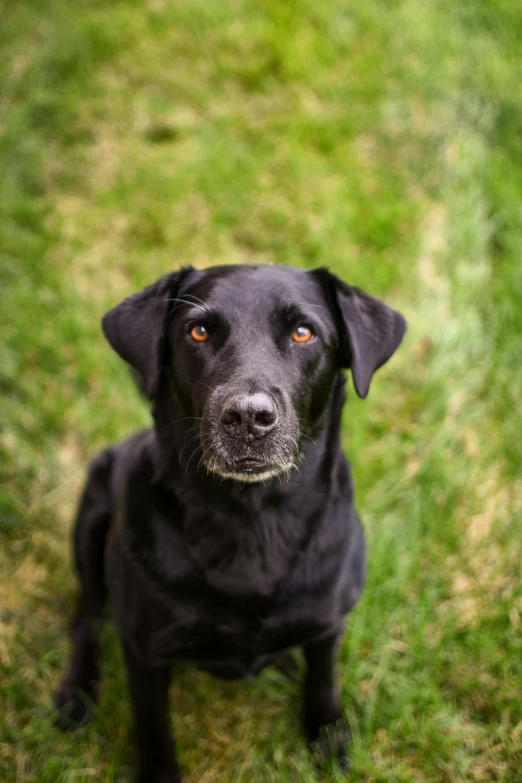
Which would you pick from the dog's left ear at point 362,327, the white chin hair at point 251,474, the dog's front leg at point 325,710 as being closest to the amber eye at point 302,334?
the dog's left ear at point 362,327

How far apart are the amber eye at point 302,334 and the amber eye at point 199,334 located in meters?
0.28

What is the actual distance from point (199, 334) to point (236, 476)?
456 mm

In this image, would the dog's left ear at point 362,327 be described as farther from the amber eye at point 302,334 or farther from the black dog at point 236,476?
the amber eye at point 302,334

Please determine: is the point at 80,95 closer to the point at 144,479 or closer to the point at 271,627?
the point at 144,479

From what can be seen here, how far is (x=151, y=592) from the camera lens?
2.17 meters

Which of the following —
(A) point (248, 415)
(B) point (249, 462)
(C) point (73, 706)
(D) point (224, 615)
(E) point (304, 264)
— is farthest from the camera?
(E) point (304, 264)

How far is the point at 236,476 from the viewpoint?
2.05 metres

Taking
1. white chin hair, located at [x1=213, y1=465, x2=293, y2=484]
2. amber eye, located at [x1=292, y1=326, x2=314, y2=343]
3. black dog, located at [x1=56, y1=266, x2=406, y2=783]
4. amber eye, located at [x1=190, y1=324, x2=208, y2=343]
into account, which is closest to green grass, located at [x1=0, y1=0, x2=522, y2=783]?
black dog, located at [x1=56, y1=266, x2=406, y2=783]

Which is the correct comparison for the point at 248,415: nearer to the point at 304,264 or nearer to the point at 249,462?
the point at 249,462

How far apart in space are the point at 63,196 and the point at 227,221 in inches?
43.2

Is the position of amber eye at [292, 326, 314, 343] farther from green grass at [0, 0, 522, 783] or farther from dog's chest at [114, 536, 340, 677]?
green grass at [0, 0, 522, 783]

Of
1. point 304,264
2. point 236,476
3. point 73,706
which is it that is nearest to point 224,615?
point 236,476

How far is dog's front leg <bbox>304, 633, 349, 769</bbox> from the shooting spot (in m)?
2.52

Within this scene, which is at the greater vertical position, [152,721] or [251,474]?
[251,474]
